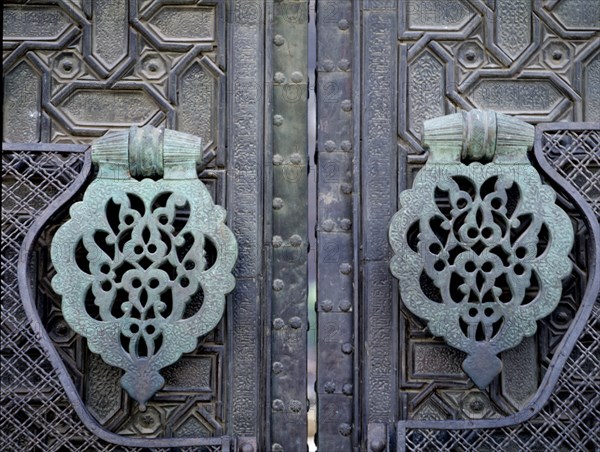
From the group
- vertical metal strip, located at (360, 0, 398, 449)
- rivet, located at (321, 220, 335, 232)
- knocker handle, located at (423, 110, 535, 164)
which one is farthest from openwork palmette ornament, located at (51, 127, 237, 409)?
knocker handle, located at (423, 110, 535, 164)

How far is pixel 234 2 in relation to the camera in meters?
2.75

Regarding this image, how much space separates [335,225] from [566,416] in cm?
93

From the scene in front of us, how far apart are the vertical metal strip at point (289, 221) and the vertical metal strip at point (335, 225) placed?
0.05m

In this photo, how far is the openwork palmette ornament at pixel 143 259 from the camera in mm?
2426

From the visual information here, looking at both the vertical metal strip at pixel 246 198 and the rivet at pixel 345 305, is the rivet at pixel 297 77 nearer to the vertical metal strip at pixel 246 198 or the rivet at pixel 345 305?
the vertical metal strip at pixel 246 198

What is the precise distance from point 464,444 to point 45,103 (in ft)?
5.73

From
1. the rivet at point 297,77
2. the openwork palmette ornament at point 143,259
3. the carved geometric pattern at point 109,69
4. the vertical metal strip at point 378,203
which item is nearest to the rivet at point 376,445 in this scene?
the vertical metal strip at point 378,203

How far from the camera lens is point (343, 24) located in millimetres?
2742

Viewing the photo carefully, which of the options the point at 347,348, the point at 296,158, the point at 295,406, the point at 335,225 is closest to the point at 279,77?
the point at 296,158

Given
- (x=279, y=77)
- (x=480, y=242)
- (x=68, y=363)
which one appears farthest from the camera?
(x=279, y=77)

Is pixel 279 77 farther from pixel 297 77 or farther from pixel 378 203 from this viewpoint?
pixel 378 203

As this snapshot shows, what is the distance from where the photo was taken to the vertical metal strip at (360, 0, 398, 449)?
258cm

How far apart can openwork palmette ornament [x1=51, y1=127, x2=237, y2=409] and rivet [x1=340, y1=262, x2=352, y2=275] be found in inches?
15.1

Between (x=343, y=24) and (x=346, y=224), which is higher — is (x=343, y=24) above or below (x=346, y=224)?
above
